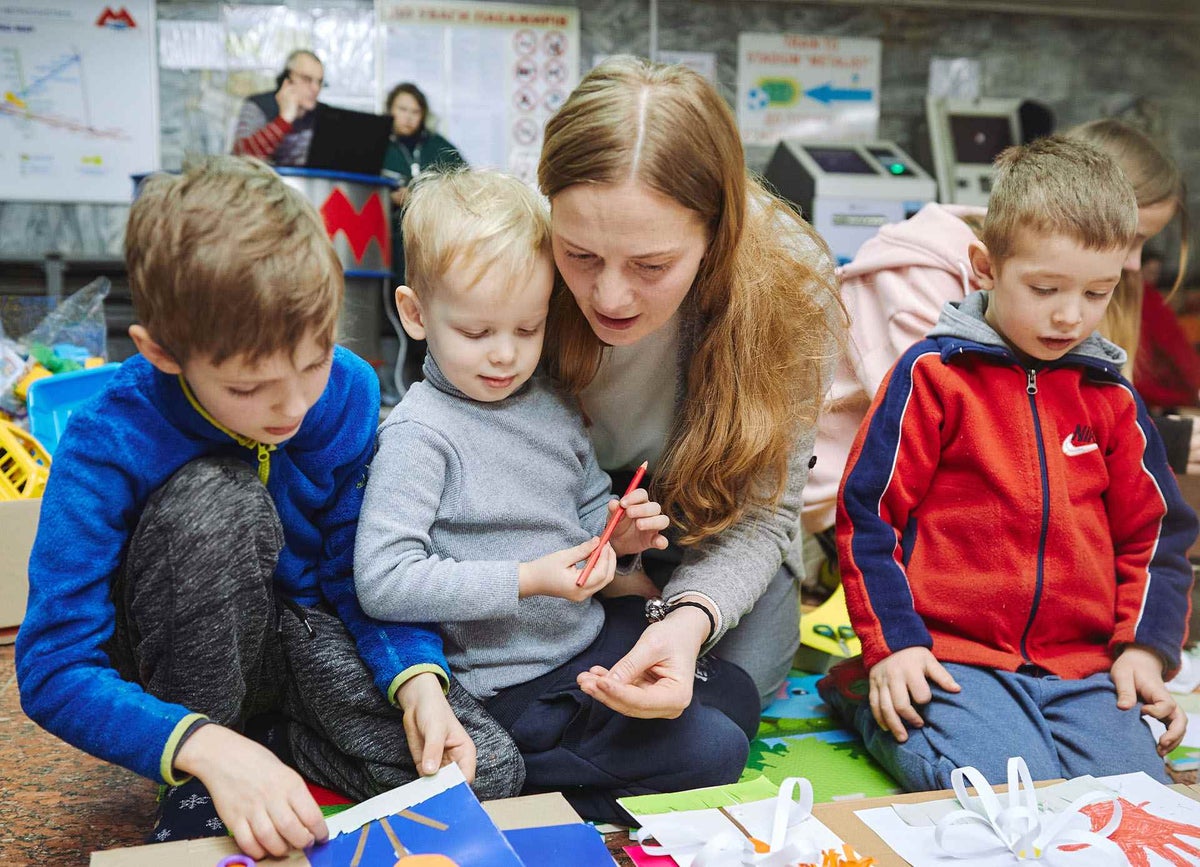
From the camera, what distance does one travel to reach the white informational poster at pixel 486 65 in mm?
4191

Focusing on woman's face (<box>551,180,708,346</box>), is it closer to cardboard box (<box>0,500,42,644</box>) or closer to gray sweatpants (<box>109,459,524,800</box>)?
gray sweatpants (<box>109,459,524,800</box>)

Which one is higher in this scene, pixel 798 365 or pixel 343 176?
pixel 343 176

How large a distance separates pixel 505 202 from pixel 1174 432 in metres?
1.40

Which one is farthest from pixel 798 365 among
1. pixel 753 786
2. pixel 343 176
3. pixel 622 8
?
Answer: pixel 622 8

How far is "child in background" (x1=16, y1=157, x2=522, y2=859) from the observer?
2.60 ft

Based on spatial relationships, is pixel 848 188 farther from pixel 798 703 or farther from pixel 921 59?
pixel 798 703

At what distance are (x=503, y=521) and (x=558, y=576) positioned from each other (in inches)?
4.3

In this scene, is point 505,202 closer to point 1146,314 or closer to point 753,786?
point 753,786

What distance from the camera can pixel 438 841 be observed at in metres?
0.82

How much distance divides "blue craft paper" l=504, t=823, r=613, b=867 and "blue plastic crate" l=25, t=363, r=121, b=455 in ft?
4.22

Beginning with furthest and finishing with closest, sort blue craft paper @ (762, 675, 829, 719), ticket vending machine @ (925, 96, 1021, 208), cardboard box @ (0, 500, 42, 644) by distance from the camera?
1. ticket vending machine @ (925, 96, 1021, 208)
2. cardboard box @ (0, 500, 42, 644)
3. blue craft paper @ (762, 675, 829, 719)

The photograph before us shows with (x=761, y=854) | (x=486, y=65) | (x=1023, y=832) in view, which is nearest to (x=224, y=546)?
(x=761, y=854)

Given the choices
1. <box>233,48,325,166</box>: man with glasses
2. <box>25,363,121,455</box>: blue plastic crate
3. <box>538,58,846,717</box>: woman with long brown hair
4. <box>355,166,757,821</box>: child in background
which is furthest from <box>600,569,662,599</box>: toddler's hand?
<box>233,48,325,166</box>: man with glasses

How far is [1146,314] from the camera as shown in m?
2.35
